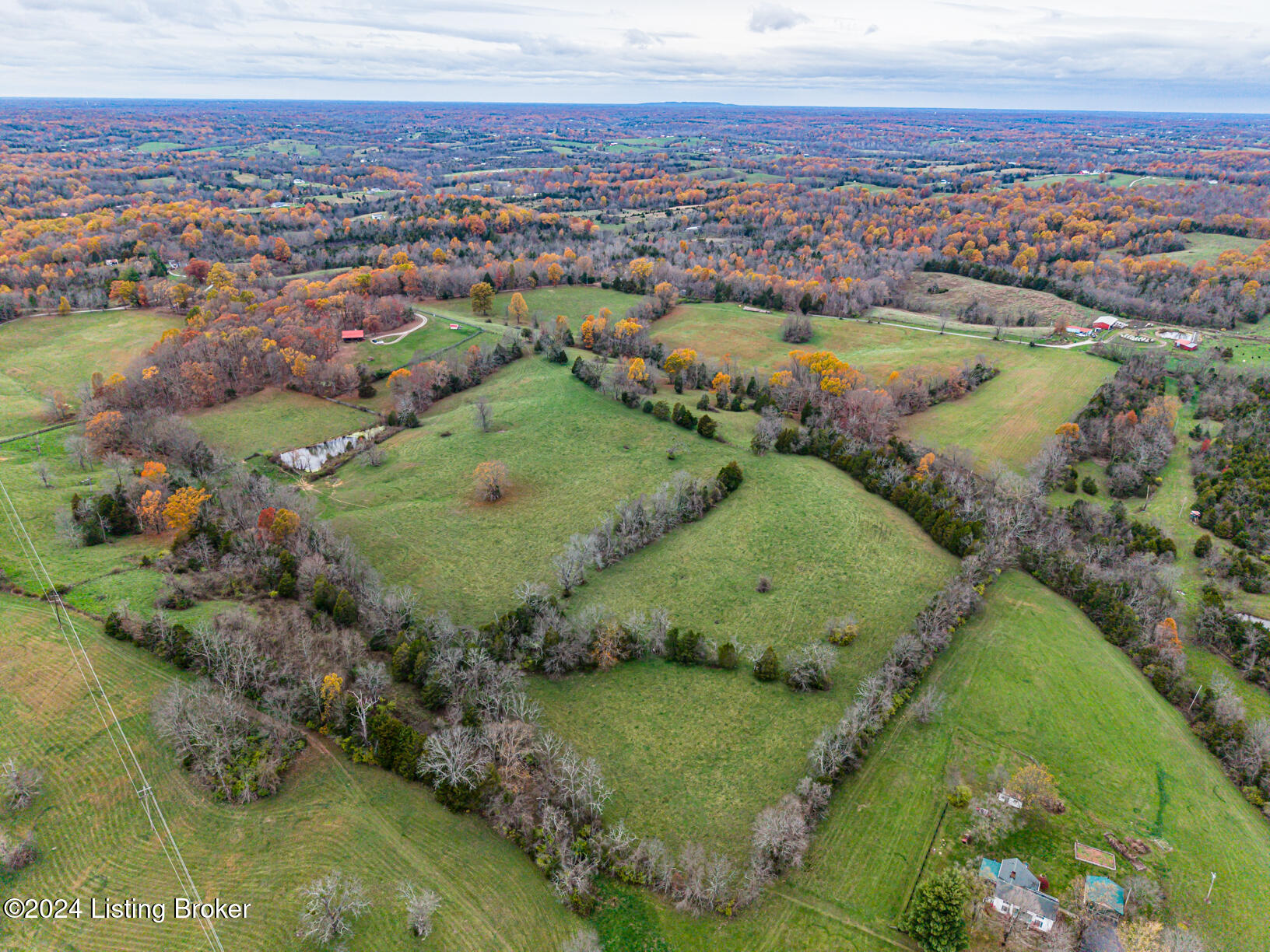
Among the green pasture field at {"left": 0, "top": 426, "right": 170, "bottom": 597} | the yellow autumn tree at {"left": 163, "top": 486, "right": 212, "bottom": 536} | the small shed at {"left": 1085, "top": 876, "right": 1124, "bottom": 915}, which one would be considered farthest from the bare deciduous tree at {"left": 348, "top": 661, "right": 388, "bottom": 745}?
the small shed at {"left": 1085, "top": 876, "right": 1124, "bottom": 915}

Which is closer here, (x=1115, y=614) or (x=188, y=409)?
(x=1115, y=614)

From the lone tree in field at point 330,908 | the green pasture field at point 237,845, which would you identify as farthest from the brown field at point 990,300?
the lone tree in field at point 330,908

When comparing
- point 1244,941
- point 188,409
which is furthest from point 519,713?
point 188,409

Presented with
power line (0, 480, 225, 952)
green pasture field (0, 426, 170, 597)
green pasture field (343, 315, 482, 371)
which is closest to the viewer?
power line (0, 480, 225, 952)

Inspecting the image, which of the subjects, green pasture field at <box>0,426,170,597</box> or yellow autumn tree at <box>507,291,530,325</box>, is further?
yellow autumn tree at <box>507,291,530,325</box>

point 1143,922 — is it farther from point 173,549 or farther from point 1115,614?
point 173,549

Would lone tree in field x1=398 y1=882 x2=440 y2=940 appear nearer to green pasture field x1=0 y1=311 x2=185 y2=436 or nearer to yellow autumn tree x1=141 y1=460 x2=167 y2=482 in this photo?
yellow autumn tree x1=141 y1=460 x2=167 y2=482

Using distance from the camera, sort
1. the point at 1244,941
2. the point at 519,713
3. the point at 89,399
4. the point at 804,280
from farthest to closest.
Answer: the point at 804,280 → the point at 89,399 → the point at 519,713 → the point at 1244,941
